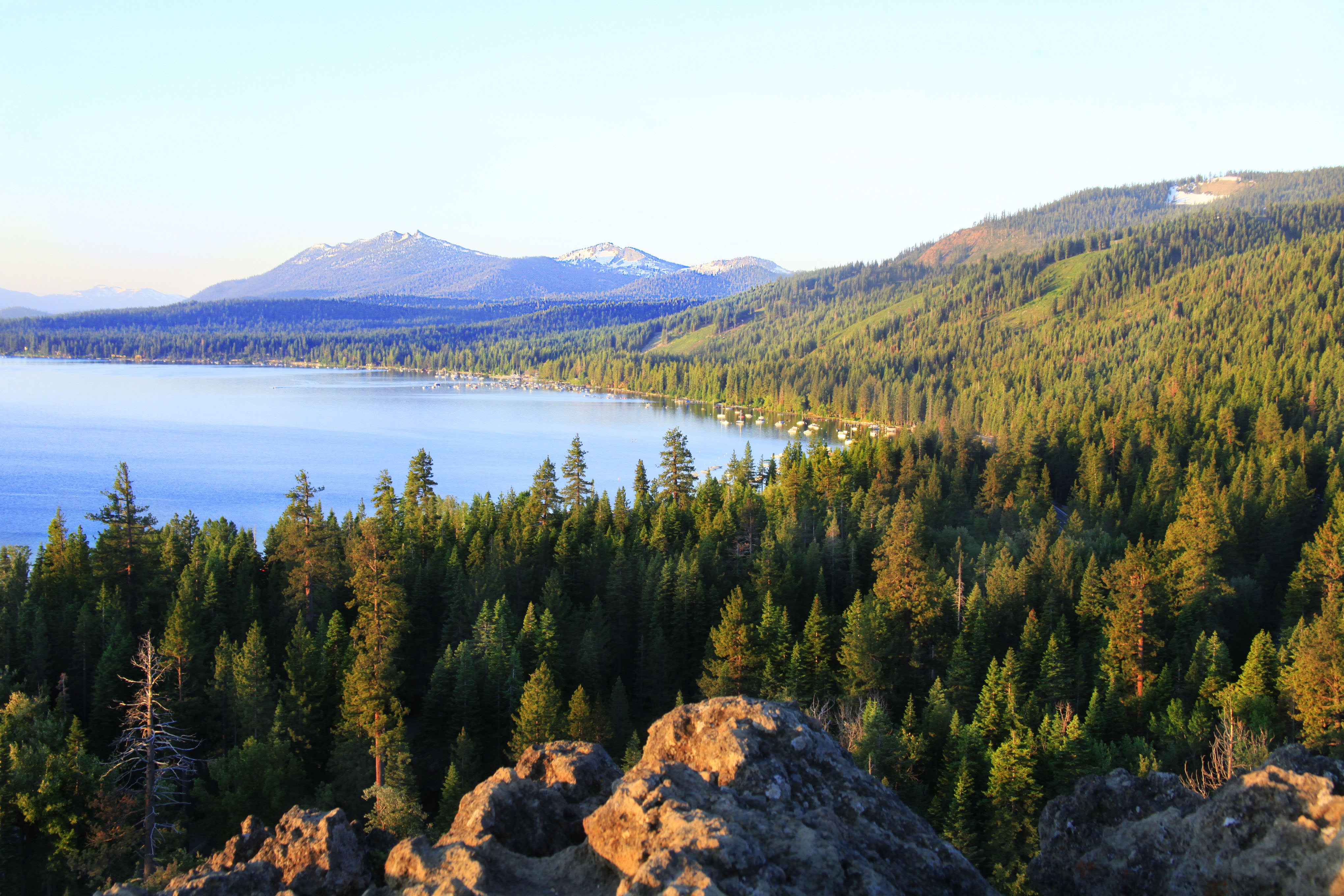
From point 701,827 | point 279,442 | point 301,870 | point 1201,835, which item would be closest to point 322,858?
point 301,870

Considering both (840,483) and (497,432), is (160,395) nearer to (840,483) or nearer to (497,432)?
(497,432)

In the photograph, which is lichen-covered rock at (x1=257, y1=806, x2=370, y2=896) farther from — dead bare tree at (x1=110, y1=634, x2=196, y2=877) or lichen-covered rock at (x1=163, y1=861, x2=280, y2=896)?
dead bare tree at (x1=110, y1=634, x2=196, y2=877)

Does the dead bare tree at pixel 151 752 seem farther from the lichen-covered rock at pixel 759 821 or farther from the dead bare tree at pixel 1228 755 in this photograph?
the dead bare tree at pixel 1228 755

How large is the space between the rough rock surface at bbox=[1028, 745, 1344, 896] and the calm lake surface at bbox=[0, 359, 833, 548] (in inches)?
2325

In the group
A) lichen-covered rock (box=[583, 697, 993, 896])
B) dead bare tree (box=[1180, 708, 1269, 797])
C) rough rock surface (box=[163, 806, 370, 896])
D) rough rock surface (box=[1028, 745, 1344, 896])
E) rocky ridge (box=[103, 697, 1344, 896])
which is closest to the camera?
lichen-covered rock (box=[583, 697, 993, 896])

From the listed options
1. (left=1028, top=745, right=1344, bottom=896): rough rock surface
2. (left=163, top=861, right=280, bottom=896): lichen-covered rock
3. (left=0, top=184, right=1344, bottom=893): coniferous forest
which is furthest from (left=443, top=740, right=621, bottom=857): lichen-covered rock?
(left=0, top=184, right=1344, bottom=893): coniferous forest

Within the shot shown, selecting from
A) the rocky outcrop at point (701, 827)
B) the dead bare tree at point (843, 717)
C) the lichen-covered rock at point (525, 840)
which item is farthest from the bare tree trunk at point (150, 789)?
the dead bare tree at point (843, 717)

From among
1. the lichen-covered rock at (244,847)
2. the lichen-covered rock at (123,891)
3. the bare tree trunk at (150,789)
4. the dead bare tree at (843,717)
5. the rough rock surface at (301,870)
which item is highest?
the lichen-covered rock at (123,891)

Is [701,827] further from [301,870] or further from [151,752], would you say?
[151,752]

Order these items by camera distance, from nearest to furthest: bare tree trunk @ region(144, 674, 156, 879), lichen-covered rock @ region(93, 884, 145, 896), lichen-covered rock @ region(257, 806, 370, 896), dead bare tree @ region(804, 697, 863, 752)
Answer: lichen-covered rock @ region(93, 884, 145, 896) < lichen-covered rock @ region(257, 806, 370, 896) < bare tree trunk @ region(144, 674, 156, 879) < dead bare tree @ region(804, 697, 863, 752)

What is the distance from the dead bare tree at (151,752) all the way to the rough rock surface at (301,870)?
41.5 ft

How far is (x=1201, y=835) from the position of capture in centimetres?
862

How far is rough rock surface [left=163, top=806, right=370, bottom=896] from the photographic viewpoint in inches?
328

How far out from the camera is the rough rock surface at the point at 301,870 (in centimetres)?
834
